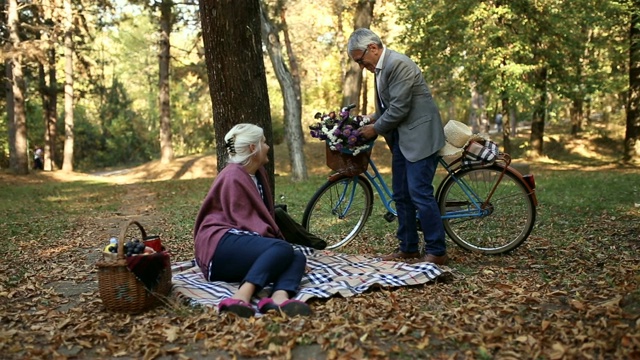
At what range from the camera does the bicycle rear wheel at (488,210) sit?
532 cm

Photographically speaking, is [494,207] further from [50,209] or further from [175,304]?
[50,209]

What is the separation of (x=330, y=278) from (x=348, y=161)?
1.40 meters

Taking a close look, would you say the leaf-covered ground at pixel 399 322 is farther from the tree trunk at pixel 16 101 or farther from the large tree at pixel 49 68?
the large tree at pixel 49 68

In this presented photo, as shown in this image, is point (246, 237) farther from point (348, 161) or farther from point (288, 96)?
point (288, 96)

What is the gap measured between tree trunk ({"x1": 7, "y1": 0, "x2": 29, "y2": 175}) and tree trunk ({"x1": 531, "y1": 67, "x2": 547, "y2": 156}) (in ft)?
56.3

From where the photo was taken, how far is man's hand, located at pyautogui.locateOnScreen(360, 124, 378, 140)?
5.16 m

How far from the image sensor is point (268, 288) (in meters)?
4.05

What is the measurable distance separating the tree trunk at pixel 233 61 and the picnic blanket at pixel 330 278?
149cm

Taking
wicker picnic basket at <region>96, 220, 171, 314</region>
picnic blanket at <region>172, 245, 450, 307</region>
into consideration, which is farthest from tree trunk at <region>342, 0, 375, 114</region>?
wicker picnic basket at <region>96, 220, 171, 314</region>

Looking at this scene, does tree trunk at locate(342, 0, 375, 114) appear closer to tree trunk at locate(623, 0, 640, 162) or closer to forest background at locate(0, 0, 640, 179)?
forest background at locate(0, 0, 640, 179)

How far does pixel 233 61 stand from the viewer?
5.46 m

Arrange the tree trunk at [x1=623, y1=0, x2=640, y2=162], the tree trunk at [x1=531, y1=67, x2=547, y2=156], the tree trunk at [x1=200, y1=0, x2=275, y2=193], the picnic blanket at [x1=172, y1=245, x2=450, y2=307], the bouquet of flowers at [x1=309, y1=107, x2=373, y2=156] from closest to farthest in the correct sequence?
1. the picnic blanket at [x1=172, y1=245, x2=450, y2=307]
2. the bouquet of flowers at [x1=309, y1=107, x2=373, y2=156]
3. the tree trunk at [x1=200, y1=0, x2=275, y2=193]
4. the tree trunk at [x1=623, y1=0, x2=640, y2=162]
5. the tree trunk at [x1=531, y1=67, x2=547, y2=156]

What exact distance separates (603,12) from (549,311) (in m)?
15.1

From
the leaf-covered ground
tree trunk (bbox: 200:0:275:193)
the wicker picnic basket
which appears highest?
tree trunk (bbox: 200:0:275:193)
